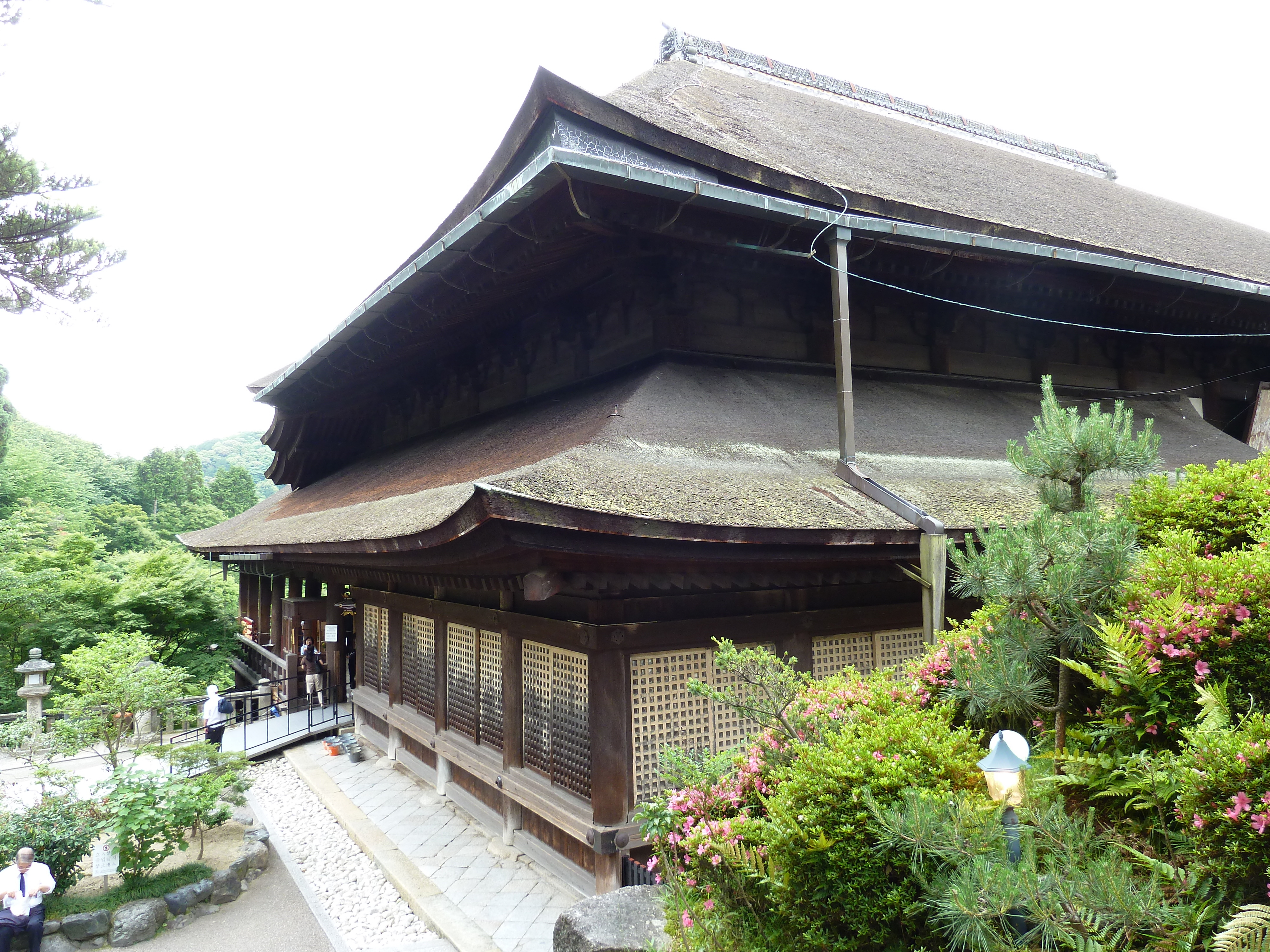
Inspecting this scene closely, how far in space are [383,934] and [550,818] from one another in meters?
1.81

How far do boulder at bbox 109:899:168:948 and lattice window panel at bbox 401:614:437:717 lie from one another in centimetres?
323

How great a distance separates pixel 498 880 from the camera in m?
7.20

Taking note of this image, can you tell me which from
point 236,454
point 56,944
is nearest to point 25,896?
point 56,944

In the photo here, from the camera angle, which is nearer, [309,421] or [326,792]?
[326,792]

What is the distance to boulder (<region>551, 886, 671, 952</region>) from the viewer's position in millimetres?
4121

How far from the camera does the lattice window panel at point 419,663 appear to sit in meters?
9.60

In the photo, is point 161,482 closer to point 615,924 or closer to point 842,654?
point 842,654

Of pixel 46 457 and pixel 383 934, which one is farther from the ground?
pixel 46 457

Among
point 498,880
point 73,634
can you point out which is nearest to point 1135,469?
point 498,880

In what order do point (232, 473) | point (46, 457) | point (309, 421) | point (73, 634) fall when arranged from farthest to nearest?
point (232, 473) → point (46, 457) → point (73, 634) → point (309, 421)

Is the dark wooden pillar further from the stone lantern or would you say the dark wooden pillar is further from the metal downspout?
the stone lantern

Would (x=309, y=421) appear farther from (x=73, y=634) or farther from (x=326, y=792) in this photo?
(x=73, y=634)

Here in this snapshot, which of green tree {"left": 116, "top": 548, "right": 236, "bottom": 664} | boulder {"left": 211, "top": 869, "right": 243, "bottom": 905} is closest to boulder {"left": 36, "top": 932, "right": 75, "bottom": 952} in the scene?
boulder {"left": 211, "top": 869, "right": 243, "bottom": 905}

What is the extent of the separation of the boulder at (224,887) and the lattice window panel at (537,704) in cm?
344
